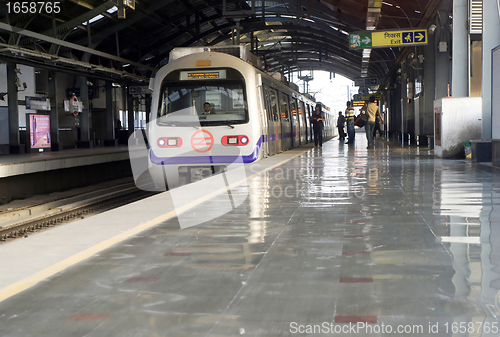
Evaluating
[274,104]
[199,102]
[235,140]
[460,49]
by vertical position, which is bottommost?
[235,140]

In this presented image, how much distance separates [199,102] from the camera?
1098cm

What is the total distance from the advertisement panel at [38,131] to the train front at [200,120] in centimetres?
932

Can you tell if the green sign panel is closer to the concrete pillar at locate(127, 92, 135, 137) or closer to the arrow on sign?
the arrow on sign

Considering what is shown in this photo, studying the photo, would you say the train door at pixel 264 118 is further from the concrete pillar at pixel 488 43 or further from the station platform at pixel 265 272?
the station platform at pixel 265 272

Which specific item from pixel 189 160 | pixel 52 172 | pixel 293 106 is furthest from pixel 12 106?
pixel 189 160

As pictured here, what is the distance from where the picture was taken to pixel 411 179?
7.90 m

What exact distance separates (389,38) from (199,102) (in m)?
9.32

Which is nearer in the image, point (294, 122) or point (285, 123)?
point (285, 123)

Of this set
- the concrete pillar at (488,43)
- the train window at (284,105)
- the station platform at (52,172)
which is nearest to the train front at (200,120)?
the station platform at (52,172)

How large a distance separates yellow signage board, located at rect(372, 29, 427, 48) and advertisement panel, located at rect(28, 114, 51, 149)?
38.1ft

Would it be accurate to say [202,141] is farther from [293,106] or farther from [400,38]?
[400,38]

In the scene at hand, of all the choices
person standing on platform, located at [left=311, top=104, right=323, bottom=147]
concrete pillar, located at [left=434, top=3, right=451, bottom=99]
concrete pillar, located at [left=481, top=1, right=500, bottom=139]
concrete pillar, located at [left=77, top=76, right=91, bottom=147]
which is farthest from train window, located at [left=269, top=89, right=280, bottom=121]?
concrete pillar, located at [left=77, top=76, right=91, bottom=147]

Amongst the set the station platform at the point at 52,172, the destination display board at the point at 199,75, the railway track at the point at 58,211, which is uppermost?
the destination display board at the point at 199,75

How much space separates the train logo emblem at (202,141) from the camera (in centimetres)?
1084
